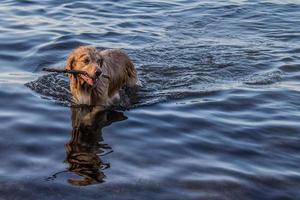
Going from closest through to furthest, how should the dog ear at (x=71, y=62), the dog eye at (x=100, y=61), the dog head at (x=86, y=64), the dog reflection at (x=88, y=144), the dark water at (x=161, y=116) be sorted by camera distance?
the dark water at (x=161, y=116) < the dog reflection at (x=88, y=144) < the dog head at (x=86, y=64) < the dog ear at (x=71, y=62) < the dog eye at (x=100, y=61)

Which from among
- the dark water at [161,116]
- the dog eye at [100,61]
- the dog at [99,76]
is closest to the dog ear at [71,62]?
→ the dog at [99,76]

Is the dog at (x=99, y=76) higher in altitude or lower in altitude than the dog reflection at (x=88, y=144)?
higher

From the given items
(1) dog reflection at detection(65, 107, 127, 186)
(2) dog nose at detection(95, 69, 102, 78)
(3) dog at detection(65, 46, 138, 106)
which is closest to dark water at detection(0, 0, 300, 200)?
(1) dog reflection at detection(65, 107, 127, 186)

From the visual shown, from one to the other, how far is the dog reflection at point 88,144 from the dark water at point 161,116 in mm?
20

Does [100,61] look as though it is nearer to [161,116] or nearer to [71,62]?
[71,62]

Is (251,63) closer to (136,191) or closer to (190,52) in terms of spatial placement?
(190,52)

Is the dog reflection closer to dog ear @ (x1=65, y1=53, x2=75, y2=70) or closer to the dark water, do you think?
the dark water

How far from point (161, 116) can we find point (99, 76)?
1119mm

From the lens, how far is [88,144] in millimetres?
7953

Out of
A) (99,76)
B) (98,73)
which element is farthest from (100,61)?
(98,73)

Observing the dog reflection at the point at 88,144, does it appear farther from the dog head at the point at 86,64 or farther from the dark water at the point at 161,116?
the dog head at the point at 86,64

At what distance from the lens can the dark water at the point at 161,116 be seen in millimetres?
6801

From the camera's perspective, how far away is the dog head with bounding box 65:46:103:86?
8.79 m


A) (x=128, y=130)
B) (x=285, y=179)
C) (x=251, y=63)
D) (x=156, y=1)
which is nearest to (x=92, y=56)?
(x=128, y=130)
